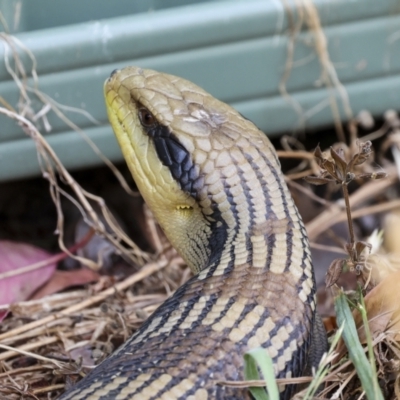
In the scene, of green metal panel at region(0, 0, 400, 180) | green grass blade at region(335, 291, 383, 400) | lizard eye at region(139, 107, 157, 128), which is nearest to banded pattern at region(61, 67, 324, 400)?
lizard eye at region(139, 107, 157, 128)

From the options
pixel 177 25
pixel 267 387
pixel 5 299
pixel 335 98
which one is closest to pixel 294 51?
pixel 335 98

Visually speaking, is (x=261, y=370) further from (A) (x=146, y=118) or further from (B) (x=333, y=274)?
(A) (x=146, y=118)

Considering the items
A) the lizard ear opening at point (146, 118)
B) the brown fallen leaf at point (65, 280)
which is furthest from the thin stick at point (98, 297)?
the lizard ear opening at point (146, 118)

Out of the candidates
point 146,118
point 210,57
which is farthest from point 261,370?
point 210,57

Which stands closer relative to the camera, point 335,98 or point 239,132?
point 239,132

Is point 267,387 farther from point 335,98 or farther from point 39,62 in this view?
point 335,98

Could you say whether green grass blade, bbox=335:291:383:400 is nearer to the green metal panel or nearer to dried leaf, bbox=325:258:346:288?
dried leaf, bbox=325:258:346:288
